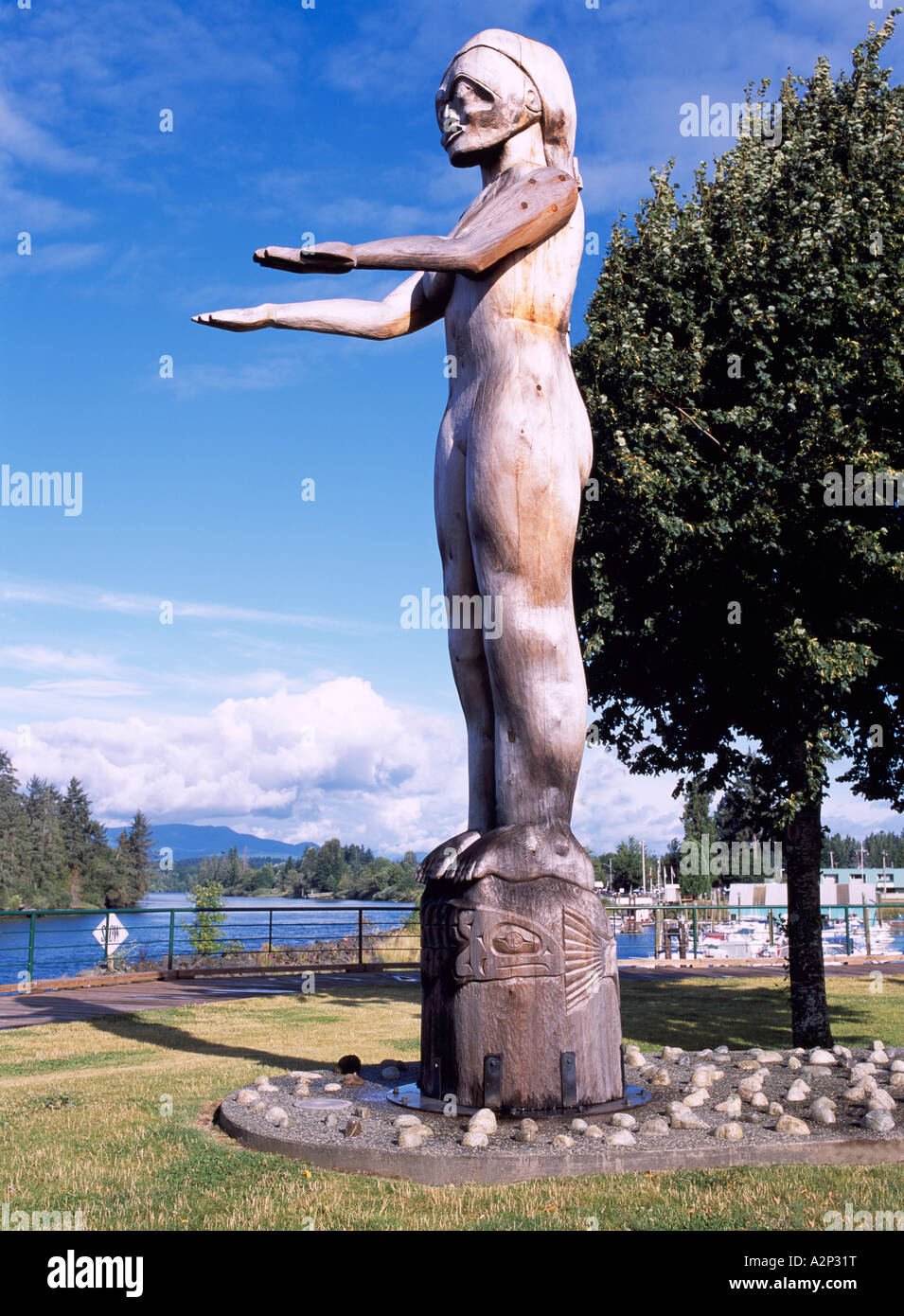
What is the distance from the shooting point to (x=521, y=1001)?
4.56 meters

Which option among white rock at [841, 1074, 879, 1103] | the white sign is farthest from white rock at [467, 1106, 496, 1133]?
the white sign

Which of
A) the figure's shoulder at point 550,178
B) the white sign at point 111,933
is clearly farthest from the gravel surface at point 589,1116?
the white sign at point 111,933

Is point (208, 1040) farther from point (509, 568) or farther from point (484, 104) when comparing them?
point (484, 104)

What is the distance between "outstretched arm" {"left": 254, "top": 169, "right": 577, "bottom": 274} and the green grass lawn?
3.54 m

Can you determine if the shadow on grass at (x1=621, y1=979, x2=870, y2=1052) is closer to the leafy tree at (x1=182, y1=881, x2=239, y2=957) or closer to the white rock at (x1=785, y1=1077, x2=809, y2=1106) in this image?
the white rock at (x1=785, y1=1077, x2=809, y2=1106)

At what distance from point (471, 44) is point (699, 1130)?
5010 millimetres

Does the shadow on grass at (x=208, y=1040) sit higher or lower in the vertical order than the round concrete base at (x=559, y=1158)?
lower

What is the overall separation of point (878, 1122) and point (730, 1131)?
2.01 feet

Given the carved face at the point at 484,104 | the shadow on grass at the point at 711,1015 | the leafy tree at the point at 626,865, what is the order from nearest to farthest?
1. the carved face at the point at 484,104
2. the shadow on grass at the point at 711,1015
3. the leafy tree at the point at 626,865

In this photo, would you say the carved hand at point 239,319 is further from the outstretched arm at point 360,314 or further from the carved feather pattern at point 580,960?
the carved feather pattern at point 580,960

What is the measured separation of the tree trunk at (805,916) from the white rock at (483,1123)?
6268 mm

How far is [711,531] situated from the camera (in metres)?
9.55

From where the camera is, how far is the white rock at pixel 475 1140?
13.1 ft
